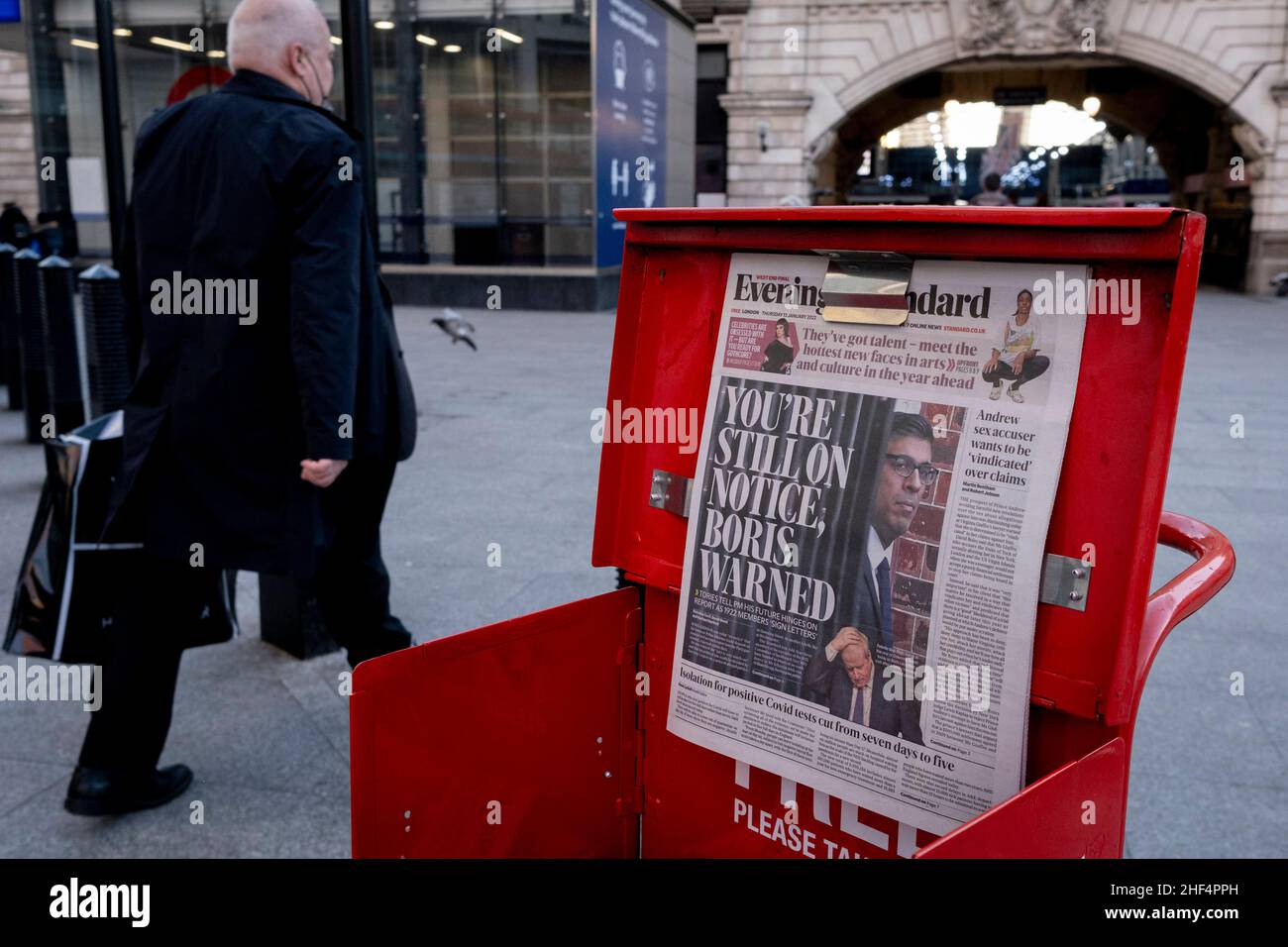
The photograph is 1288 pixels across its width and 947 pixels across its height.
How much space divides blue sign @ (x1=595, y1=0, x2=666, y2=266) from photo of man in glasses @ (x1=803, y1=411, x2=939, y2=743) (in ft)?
53.6

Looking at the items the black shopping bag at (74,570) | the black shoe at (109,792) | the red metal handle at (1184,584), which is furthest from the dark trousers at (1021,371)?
the black shoe at (109,792)

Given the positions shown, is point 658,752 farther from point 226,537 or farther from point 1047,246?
point 226,537

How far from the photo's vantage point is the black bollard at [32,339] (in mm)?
7879

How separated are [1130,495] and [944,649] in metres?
0.33

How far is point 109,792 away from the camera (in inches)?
118

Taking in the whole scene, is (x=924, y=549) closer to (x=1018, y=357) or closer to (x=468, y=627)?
(x=1018, y=357)

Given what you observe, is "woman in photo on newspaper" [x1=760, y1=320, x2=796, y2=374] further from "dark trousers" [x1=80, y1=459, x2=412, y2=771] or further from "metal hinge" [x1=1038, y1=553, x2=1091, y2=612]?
"dark trousers" [x1=80, y1=459, x2=412, y2=771]

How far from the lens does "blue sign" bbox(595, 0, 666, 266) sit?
17.8 metres

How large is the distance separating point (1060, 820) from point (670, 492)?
34.2 inches

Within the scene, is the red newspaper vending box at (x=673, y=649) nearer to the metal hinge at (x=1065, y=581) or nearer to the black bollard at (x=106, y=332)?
the metal hinge at (x=1065, y=581)

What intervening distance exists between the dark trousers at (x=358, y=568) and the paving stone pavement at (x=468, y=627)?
0.35m

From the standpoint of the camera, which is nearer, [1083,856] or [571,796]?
[1083,856]

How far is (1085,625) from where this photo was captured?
154cm

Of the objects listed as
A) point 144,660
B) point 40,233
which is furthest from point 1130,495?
point 40,233
